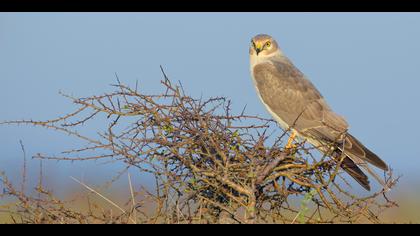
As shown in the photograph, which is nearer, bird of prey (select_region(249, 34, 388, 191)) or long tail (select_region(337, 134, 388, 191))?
long tail (select_region(337, 134, 388, 191))

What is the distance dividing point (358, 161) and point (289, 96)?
1.86 meters

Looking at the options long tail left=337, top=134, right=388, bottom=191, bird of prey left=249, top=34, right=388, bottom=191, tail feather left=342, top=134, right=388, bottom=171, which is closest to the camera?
long tail left=337, top=134, right=388, bottom=191

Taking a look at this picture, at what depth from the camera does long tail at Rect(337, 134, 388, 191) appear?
6.31m

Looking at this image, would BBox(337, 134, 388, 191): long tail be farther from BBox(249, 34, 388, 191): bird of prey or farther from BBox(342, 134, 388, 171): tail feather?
BBox(249, 34, 388, 191): bird of prey

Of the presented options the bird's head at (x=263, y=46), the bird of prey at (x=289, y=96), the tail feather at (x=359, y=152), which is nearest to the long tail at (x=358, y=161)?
the tail feather at (x=359, y=152)

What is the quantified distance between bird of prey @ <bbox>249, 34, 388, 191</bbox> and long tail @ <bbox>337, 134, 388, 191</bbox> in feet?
0.96

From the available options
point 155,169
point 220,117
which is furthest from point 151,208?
point 220,117

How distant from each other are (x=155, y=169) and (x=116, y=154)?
34cm

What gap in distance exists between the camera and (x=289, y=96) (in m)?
8.20

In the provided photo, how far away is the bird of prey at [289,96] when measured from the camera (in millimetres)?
7401

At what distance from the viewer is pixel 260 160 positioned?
5191mm

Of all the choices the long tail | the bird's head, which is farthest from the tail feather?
the bird's head

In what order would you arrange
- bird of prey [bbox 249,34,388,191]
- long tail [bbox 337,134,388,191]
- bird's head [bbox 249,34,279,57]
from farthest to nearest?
1. bird's head [bbox 249,34,279,57]
2. bird of prey [bbox 249,34,388,191]
3. long tail [bbox 337,134,388,191]
